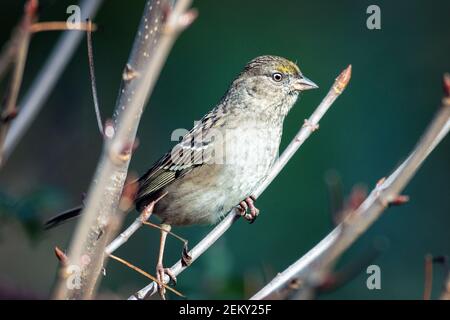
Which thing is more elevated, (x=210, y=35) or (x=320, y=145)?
(x=210, y=35)

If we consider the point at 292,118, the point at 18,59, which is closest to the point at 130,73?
the point at 18,59

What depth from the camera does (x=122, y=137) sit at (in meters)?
1.49

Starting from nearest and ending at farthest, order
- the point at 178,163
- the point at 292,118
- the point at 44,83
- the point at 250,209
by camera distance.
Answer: the point at 44,83 < the point at 250,209 < the point at 178,163 < the point at 292,118

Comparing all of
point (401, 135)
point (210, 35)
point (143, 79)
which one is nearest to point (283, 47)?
point (210, 35)

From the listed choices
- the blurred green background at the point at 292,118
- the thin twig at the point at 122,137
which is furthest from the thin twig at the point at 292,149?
the blurred green background at the point at 292,118

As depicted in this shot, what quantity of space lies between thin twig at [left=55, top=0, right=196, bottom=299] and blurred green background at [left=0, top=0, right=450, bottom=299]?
330cm

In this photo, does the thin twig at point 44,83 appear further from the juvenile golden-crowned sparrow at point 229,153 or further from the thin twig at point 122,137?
the juvenile golden-crowned sparrow at point 229,153

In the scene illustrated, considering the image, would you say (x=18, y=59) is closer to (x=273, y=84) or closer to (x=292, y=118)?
(x=273, y=84)

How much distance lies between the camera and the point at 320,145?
6590 millimetres

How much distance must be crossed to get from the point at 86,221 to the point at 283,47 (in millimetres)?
5702

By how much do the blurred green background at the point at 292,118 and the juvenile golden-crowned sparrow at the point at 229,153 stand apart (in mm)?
1408

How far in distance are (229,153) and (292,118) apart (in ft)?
9.11

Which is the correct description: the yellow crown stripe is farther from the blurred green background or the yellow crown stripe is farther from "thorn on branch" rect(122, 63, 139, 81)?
"thorn on branch" rect(122, 63, 139, 81)
